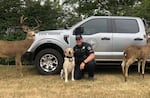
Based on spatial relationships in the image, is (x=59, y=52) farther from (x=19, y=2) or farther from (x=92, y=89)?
(x=19, y=2)

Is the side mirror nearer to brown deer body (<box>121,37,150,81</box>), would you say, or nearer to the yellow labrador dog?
the yellow labrador dog

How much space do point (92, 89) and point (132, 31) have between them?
9.62 ft

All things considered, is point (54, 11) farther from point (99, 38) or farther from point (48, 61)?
point (99, 38)

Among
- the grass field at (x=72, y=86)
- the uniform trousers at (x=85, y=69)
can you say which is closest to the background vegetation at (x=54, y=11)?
the grass field at (x=72, y=86)

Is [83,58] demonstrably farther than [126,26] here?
No

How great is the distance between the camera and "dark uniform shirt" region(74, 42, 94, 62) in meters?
11.0

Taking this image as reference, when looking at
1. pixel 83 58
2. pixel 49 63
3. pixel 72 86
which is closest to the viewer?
pixel 72 86

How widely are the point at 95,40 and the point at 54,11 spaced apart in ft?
20.9

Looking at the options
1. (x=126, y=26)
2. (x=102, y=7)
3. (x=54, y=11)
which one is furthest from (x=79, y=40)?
(x=102, y=7)

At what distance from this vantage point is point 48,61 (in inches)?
468

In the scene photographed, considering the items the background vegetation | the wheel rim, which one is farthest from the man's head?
the background vegetation

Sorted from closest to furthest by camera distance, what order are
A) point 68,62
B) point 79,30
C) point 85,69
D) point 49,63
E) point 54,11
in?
point 68,62, point 85,69, point 79,30, point 49,63, point 54,11

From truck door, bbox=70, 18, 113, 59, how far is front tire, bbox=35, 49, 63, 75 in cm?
102

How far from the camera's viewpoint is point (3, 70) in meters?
13.2
